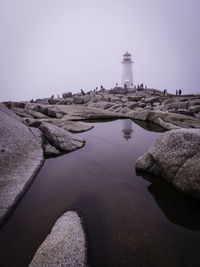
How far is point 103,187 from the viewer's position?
11.1ft

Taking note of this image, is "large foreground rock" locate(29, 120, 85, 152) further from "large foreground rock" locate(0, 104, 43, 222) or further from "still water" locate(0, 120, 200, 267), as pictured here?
"still water" locate(0, 120, 200, 267)

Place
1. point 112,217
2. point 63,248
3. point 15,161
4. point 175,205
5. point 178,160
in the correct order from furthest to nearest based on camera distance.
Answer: point 15,161, point 178,160, point 175,205, point 112,217, point 63,248

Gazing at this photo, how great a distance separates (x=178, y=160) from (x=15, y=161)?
3.89 m

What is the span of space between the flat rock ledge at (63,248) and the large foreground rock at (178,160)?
86.9 inches

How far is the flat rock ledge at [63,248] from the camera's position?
5.71 ft

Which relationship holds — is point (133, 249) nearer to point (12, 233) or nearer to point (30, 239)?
point (30, 239)

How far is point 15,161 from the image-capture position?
3639 mm

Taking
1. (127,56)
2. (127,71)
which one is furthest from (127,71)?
(127,56)

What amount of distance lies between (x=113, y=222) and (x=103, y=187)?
966 mm

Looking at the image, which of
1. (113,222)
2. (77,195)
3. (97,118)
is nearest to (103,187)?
(77,195)

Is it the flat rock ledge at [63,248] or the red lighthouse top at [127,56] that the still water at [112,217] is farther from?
the red lighthouse top at [127,56]

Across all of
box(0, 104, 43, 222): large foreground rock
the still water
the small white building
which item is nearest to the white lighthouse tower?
the small white building

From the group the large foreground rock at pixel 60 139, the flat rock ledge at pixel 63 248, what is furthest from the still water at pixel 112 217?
the large foreground rock at pixel 60 139

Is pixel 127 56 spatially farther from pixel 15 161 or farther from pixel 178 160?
pixel 15 161
